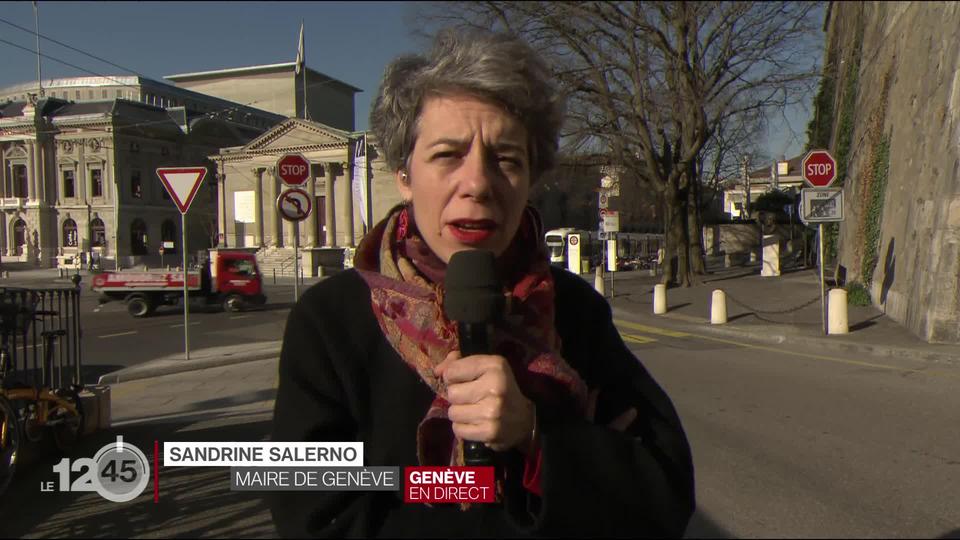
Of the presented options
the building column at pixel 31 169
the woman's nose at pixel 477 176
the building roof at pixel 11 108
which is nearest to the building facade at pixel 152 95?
the building column at pixel 31 169

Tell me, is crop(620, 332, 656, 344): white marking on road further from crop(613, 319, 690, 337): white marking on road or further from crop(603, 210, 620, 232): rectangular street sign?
crop(603, 210, 620, 232): rectangular street sign

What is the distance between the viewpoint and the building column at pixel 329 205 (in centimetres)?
6134

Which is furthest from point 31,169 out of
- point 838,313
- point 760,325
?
point 838,313

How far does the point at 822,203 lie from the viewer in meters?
12.3

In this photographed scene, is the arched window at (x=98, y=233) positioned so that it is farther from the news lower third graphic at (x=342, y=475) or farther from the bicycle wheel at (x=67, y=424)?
the news lower third graphic at (x=342, y=475)

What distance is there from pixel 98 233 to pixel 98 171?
522 cm

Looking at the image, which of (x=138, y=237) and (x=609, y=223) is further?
(x=138, y=237)

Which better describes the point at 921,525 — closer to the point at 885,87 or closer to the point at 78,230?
the point at 885,87

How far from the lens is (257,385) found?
897cm

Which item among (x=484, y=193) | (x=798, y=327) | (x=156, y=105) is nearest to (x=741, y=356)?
(x=798, y=327)

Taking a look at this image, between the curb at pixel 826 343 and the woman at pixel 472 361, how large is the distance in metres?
9.90

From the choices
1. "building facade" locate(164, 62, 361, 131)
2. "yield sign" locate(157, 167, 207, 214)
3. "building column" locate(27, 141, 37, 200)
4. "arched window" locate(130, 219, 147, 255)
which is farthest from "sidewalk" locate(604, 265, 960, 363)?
"arched window" locate(130, 219, 147, 255)

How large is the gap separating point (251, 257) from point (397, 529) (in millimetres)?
21792

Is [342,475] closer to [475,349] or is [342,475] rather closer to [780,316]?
[475,349]
